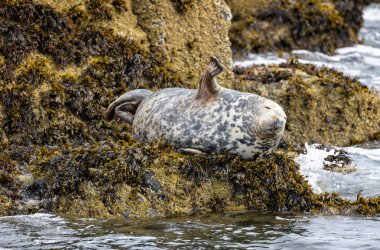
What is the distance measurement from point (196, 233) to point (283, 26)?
30.4 feet

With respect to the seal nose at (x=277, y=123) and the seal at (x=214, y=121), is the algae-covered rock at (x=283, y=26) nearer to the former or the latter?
the seal at (x=214, y=121)

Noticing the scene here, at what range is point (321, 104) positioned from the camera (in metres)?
11.2

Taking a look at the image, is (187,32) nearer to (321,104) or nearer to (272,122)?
(321,104)

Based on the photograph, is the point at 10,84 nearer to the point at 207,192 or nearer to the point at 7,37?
the point at 7,37

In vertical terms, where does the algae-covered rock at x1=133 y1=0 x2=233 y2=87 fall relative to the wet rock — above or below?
above

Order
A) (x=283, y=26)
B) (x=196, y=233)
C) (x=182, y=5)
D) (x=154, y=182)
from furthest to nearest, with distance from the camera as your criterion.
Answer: (x=283, y=26), (x=182, y=5), (x=154, y=182), (x=196, y=233)

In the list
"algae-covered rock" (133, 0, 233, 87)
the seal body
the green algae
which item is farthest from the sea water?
the green algae

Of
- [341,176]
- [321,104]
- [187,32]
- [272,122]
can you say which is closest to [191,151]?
[272,122]

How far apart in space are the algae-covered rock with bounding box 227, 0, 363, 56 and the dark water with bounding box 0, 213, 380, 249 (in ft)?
25.7

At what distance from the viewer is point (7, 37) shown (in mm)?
9078

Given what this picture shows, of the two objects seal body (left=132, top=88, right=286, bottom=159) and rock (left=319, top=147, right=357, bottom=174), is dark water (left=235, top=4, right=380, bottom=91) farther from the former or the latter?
seal body (left=132, top=88, right=286, bottom=159)

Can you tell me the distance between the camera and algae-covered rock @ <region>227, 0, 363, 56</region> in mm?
14844

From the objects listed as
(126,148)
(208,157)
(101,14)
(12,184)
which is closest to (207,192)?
(208,157)

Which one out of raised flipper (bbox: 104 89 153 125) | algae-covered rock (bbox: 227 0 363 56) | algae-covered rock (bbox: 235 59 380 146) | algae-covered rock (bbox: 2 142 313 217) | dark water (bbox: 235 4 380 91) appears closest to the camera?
algae-covered rock (bbox: 2 142 313 217)
